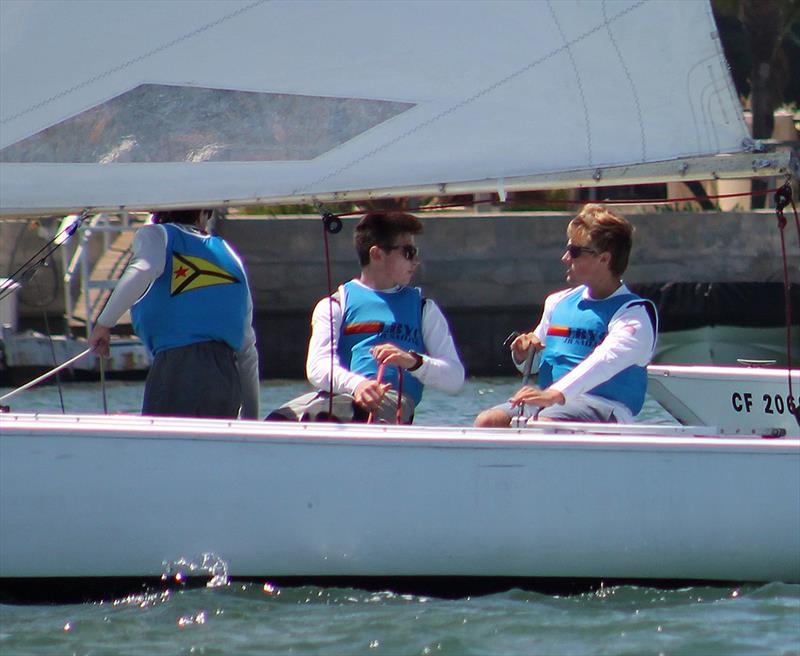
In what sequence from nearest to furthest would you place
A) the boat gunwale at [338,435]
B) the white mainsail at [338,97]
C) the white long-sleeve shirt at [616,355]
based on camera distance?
the boat gunwale at [338,435] → the white mainsail at [338,97] → the white long-sleeve shirt at [616,355]

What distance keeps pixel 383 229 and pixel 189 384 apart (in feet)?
2.39

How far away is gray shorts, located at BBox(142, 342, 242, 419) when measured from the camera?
4.36 m

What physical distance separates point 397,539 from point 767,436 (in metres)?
1.11

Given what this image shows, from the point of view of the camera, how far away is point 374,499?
394cm

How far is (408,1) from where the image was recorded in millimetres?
4211

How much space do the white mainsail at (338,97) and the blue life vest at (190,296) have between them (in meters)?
0.26

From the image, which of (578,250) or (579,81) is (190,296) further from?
(579,81)

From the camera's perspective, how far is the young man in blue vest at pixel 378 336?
14.3ft

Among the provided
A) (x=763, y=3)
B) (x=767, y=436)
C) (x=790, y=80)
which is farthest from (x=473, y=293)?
(x=790, y=80)

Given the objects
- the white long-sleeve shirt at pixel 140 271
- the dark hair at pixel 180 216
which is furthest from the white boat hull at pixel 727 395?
→ the white long-sleeve shirt at pixel 140 271

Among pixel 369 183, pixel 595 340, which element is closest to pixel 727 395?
pixel 595 340

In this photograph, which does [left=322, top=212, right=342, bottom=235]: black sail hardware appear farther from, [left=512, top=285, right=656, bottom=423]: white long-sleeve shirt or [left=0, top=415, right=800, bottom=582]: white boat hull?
[left=512, top=285, right=656, bottom=423]: white long-sleeve shirt

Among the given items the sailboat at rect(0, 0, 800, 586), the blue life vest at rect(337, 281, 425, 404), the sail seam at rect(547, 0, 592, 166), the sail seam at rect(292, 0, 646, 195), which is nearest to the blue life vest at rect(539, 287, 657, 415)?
the sailboat at rect(0, 0, 800, 586)

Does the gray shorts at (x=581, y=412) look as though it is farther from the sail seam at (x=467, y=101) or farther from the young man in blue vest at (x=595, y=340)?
the sail seam at (x=467, y=101)
